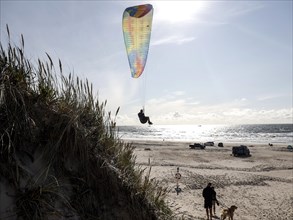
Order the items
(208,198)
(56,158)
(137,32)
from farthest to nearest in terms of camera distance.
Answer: (208,198), (137,32), (56,158)

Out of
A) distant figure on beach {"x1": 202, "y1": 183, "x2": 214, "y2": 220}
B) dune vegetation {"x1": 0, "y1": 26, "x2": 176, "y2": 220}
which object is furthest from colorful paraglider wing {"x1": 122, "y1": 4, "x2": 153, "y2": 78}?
distant figure on beach {"x1": 202, "y1": 183, "x2": 214, "y2": 220}

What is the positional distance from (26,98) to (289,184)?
20509mm

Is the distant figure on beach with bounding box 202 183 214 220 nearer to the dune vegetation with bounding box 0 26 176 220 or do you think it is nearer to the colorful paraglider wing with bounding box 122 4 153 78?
the colorful paraglider wing with bounding box 122 4 153 78

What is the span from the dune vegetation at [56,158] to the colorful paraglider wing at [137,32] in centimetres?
441

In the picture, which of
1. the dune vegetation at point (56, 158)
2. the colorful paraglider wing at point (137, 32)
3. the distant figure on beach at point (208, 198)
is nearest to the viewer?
the dune vegetation at point (56, 158)

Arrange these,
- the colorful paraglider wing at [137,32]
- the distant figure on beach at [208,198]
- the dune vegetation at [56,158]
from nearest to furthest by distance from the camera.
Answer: the dune vegetation at [56,158]
the colorful paraglider wing at [137,32]
the distant figure on beach at [208,198]

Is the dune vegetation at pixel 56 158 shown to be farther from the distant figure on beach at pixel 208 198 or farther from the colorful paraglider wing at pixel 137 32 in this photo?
the distant figure on beach at pixel 208 198

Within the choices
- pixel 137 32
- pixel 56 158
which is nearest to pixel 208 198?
pixel 137 32

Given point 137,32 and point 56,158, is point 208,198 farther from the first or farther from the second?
point 56,158

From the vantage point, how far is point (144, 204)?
3.96 meters

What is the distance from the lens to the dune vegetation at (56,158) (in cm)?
276

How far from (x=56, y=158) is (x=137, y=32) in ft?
19.3

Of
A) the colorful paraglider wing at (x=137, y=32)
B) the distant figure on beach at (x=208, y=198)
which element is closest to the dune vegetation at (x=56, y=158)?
the colorful paraglider wing at (x=137, y=32)

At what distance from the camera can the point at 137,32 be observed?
8.27 metres
